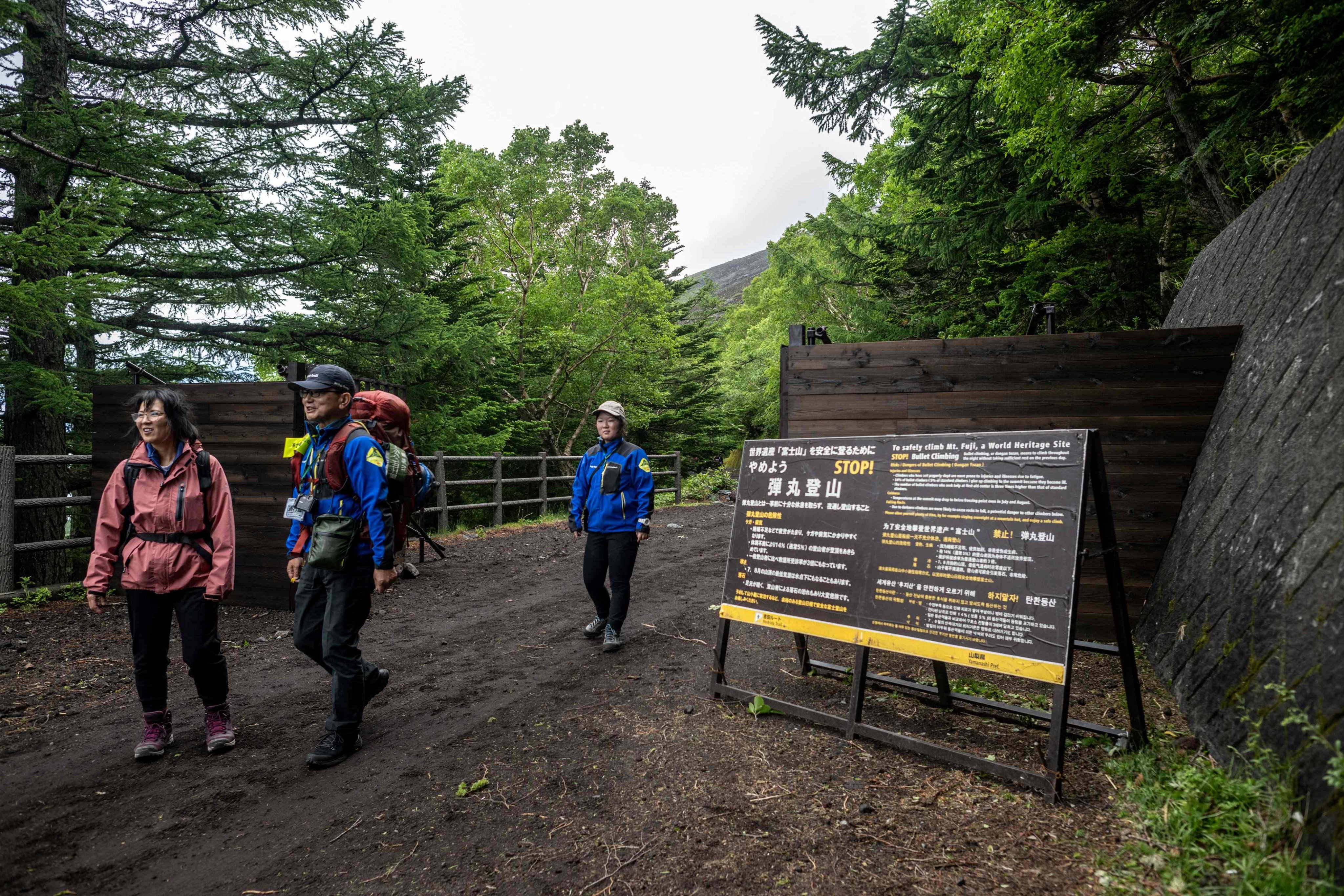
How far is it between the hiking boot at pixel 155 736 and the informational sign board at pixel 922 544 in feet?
10.6

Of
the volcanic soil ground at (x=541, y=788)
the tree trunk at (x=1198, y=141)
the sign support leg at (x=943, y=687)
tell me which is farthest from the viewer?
the tree trunk at (x=1198, y=141)

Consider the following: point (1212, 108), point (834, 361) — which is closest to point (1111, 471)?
point (834, 361)

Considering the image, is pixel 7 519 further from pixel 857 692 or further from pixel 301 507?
pixel 857 692

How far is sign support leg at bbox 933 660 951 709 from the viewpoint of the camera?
11.7ft

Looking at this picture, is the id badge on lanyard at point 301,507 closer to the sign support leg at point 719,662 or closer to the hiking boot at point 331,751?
the hiking boot at point 331,751

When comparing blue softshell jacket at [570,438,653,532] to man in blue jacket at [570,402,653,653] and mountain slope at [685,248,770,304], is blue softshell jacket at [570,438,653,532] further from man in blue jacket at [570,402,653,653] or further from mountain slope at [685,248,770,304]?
mountain slope at [685,248,770,304]

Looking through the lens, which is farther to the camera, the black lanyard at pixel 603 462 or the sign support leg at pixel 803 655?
the black lanyard at pixel 603 462

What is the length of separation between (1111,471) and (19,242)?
954cm

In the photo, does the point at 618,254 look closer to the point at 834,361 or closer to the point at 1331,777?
the point at 834,361

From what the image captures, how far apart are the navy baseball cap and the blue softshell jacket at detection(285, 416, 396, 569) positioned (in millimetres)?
193

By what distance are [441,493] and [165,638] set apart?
26.4ft

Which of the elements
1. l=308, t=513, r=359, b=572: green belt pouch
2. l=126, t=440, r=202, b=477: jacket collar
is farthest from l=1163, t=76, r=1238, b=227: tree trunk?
l=126, t=440, r=202, b=477: jacket collar

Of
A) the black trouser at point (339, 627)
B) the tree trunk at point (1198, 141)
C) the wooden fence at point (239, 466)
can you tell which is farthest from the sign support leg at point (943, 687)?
the wooden fence at point (239, 466)

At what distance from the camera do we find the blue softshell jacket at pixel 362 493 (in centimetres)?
324
